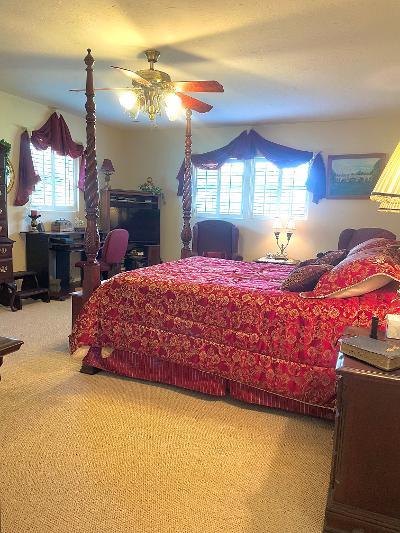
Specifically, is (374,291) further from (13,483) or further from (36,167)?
(36,167)

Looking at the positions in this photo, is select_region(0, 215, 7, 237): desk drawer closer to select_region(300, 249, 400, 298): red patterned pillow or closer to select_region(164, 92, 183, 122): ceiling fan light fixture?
select_region(164, 92, 183, 122): ceiling fan light fixture

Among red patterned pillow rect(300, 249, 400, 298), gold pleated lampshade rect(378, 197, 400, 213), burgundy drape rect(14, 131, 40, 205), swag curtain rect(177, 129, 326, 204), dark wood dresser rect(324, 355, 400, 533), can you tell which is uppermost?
swag curtain rect(177, 129, 326, 204)

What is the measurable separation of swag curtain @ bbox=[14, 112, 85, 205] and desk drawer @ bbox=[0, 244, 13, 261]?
33.1 inches

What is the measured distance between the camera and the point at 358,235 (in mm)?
5410

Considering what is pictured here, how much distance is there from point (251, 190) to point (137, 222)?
6.44 ft

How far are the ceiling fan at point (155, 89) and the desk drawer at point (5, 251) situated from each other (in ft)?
7.42

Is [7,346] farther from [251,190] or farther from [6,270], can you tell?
[251,190]

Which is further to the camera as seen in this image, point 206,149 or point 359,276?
point 206,149

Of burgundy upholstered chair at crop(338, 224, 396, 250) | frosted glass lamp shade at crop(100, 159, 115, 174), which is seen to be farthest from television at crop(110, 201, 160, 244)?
burgundy upholstered chair at crop(338, 224, 396, 250)

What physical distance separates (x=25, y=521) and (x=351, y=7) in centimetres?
337

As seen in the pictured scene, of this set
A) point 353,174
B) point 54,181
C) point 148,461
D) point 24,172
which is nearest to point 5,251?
point 24,172

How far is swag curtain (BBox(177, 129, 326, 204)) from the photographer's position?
19.5 feet

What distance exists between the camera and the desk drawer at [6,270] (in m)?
4.62

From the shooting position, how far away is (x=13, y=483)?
70.4 inches
